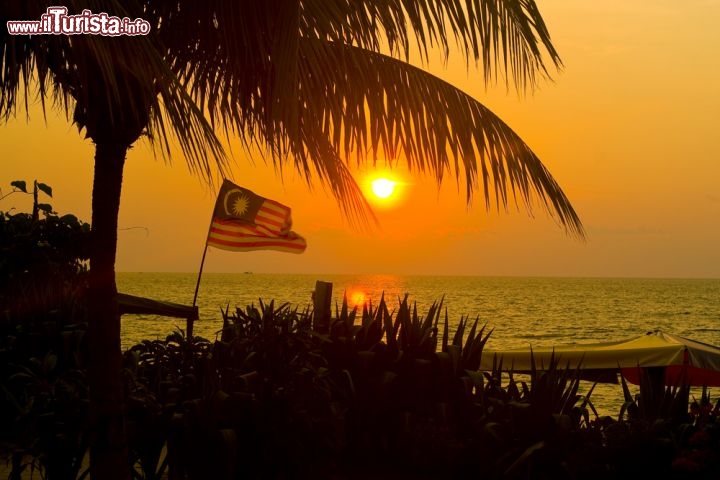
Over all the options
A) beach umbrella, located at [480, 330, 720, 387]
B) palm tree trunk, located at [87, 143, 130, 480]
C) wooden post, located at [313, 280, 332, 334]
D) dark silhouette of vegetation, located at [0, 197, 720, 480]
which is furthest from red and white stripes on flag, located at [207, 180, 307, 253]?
palm tree trunk, located at [87, 143, 130, 480]

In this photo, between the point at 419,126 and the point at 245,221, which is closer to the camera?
the point at 419,126

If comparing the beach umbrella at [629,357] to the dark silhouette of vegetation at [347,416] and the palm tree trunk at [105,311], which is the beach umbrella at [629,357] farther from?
the palm tree trunk at [105,311]

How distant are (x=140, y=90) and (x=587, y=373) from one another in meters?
10.3

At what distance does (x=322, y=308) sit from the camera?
753 cm

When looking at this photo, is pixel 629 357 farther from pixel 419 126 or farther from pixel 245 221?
pixel 419 126

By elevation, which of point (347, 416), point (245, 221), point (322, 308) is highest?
point (245, 221)

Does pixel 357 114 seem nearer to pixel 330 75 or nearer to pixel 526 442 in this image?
pixel 330 75

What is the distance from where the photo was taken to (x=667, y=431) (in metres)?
6.30

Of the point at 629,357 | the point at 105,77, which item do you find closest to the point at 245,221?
the point at 629,357

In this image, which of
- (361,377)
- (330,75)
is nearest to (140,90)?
(330,75)

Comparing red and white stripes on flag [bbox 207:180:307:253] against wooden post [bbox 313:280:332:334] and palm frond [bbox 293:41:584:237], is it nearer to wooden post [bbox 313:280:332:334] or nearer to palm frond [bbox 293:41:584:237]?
wooden post [bbox 313:280:332:334]

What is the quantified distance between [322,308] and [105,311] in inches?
114

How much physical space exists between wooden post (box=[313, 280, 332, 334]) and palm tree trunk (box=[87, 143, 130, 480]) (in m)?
2.65

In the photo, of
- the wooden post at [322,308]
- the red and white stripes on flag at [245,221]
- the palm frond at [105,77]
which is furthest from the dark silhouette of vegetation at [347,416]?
the red and white stripes on flag at [245,221]
